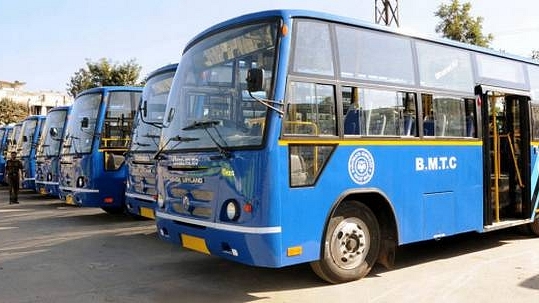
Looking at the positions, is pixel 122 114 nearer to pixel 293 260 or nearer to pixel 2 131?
pixel 293 260

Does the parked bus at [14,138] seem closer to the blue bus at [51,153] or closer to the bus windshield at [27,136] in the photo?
the bus windshield at [27,136]

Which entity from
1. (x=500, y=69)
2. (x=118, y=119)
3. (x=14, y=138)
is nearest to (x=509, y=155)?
(x=500, y=69)

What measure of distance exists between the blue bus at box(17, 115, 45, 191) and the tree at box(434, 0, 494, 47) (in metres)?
15.6

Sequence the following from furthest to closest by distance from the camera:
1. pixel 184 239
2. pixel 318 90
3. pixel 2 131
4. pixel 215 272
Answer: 1. pixel 2 131
2. pixel 215 272
3. pixel 184 239
4. pixel 318 90

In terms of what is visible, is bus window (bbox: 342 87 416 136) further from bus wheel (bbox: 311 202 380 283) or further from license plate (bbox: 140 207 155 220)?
license plate (bbox: 140 207 155 220)

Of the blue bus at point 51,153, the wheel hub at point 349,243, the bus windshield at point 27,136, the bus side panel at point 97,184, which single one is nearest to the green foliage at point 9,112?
the bus windshield at point 27,136

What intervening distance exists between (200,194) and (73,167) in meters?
6.63

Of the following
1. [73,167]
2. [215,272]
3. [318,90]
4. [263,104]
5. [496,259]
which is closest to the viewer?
[263,104]

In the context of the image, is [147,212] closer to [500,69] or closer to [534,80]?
[500,69]

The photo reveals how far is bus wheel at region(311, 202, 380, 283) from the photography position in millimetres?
5719

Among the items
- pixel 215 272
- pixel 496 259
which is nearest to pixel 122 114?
pixel 215 272

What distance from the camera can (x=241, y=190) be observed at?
5.21m

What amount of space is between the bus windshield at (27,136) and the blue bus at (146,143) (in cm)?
942

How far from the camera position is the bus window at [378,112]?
233 inches
